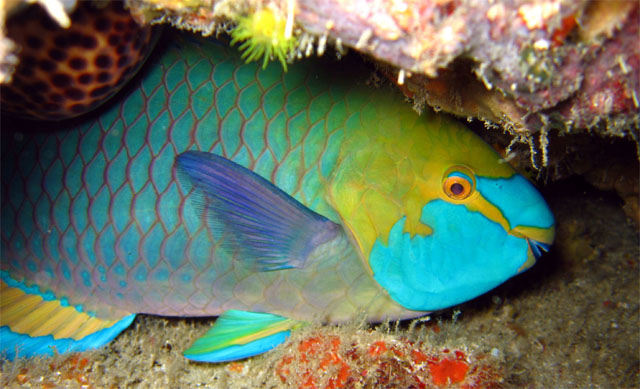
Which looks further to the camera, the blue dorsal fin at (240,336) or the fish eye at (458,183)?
the blue dorsal fin at (240,336)

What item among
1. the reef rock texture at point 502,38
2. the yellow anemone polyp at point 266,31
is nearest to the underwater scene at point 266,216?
the reef rock texture at point 502,38

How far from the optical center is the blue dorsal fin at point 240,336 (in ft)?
8.26

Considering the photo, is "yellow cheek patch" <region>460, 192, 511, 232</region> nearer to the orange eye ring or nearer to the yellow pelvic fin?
the orange eye ring

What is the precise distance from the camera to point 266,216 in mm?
2201

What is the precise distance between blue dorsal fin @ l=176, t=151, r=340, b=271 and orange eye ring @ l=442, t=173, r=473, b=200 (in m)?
0.66

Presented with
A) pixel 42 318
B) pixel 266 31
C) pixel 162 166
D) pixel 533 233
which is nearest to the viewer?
pixel 266 31

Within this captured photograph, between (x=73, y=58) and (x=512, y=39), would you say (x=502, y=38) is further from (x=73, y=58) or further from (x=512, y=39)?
(x=73, y=58)

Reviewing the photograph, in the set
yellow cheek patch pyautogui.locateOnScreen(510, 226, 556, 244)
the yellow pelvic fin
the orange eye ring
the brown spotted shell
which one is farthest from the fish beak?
the yellow pelvic fin

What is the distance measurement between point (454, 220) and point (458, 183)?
0.20 m

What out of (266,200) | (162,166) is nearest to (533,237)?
(266,200)

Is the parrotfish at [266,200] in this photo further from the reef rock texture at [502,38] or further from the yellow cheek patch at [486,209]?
the reef rock texture at [502,38]

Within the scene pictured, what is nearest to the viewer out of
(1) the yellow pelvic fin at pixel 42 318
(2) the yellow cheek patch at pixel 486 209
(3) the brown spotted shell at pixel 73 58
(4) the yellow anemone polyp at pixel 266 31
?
(4) the yellow anemone polyp at pixel 266 31

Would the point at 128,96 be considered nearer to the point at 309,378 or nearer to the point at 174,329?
the point at 174,329

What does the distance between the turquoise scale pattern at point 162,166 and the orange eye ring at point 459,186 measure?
613mm
